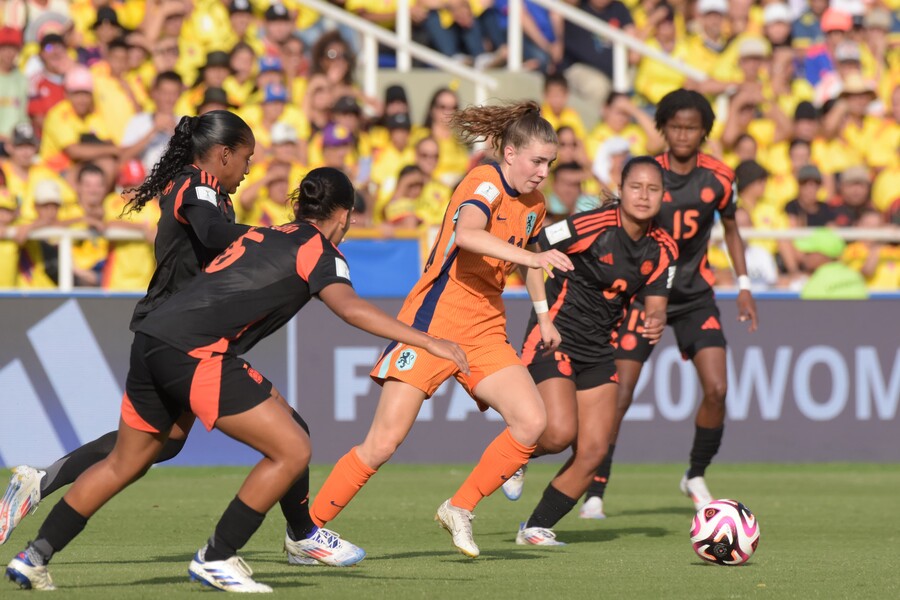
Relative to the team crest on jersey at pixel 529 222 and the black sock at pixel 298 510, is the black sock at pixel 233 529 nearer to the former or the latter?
the black sock at pixel 298 510

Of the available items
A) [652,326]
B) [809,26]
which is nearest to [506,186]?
[652,326]

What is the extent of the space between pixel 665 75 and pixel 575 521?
8.71 metres

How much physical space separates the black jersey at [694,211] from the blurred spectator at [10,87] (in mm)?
7525

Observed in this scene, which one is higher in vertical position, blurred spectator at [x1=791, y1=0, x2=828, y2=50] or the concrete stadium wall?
blurred spectator at [x1=791, y1=0, x2=828, y2=50]

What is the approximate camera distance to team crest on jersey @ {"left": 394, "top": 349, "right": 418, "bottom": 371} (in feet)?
23.6

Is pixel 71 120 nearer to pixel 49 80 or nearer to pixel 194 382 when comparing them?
pixel 49 80

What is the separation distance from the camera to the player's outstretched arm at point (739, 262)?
32.9ft

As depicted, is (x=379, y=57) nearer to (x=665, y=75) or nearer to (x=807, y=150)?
(x=665, y=75)

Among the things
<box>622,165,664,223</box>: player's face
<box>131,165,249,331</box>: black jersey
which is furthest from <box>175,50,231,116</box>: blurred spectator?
<box>131,165,249,331</box>: black jersey

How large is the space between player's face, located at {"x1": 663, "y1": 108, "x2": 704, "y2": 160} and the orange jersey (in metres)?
2.43

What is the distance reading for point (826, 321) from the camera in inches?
548

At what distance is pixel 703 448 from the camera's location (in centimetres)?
1006

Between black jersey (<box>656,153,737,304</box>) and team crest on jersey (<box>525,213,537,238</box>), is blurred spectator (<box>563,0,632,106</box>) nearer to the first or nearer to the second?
black jersey (<box>656,153,737,304</box>)

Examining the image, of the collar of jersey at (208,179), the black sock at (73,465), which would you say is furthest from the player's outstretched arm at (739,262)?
the black sock at (73,465)
